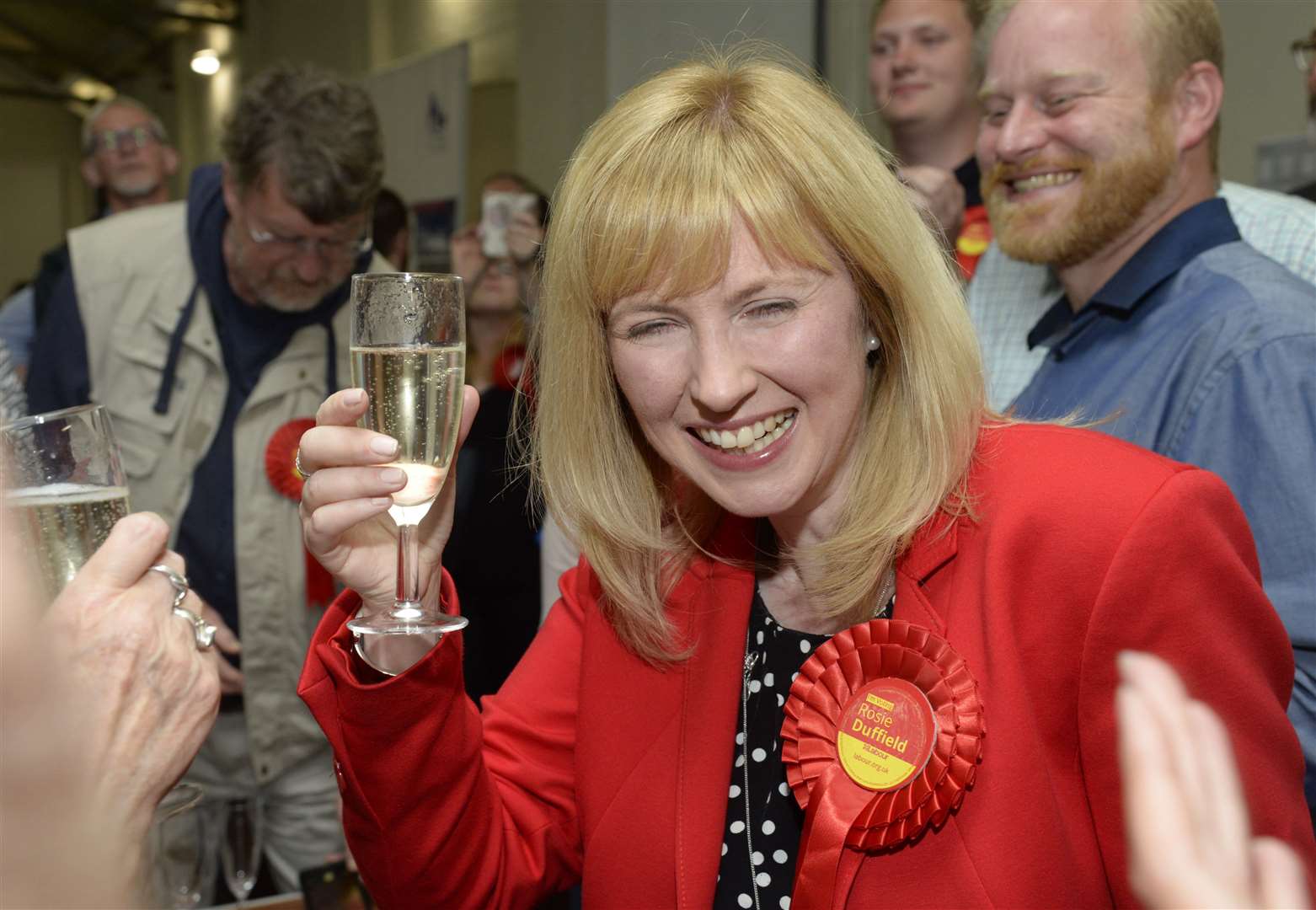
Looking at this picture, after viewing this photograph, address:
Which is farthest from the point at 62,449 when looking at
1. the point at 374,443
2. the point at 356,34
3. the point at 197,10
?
the point at 197,10

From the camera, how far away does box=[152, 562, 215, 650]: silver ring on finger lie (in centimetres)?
105

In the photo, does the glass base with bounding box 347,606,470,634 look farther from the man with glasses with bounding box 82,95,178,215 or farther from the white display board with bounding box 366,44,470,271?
the white display board with bounding box 366,44,470,271

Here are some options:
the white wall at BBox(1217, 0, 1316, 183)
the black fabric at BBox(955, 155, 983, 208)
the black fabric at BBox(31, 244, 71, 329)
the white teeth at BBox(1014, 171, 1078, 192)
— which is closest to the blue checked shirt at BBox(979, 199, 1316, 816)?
the white teeth at BBox(1014, 171, 1078, 192)

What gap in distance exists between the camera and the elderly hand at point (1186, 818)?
1.66ft

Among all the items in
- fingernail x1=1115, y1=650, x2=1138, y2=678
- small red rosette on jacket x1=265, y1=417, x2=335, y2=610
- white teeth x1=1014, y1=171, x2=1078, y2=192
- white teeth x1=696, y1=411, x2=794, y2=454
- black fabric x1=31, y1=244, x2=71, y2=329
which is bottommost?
small red rosette on jacket x1=265, y1=417, x2=335, y2=610

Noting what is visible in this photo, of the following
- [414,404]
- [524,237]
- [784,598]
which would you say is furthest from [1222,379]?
[524,237]

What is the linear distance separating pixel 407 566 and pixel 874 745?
0.52m

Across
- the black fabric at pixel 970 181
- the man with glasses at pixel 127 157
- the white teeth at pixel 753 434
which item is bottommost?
the white teeth at pixel 753 434

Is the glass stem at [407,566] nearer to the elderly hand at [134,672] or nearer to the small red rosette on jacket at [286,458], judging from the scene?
the elderly hand at [134,672]

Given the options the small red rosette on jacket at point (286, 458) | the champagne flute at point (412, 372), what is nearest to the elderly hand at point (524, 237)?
the small red rosette on jacket at point (286, 458)

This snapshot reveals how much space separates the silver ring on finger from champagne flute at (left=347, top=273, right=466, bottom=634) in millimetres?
131

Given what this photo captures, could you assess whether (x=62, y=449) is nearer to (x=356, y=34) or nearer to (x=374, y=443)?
(x=374, y=443)

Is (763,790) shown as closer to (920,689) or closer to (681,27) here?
(920,689)

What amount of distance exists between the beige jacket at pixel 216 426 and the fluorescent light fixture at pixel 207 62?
29.9 ft
